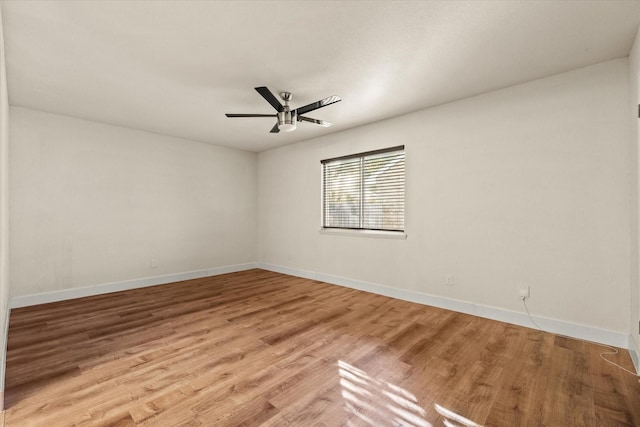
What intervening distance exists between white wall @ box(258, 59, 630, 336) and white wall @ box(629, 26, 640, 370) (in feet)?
0.42

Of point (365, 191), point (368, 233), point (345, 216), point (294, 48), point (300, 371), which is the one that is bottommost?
point (300, 371)

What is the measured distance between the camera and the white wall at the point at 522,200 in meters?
2.60

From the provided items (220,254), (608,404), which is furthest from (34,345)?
(608,404)

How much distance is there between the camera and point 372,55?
2.53 metres

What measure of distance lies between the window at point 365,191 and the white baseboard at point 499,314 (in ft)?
3.00

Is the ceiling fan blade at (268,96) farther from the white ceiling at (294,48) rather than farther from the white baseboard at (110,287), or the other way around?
the white baseboard at (110,287)

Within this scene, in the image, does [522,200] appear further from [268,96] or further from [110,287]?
[110,287]

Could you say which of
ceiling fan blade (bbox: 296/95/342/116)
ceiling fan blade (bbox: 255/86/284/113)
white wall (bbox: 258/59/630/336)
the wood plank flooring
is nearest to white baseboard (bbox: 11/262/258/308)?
the wood plank flooring

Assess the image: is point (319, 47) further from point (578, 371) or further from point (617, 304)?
point (617, 304)

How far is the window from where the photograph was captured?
4.18 m

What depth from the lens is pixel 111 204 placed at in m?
4.44

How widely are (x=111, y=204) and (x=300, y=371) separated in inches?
162

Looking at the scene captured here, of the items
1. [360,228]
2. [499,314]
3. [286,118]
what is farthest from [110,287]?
[499,314]

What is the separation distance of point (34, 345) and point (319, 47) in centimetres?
371
